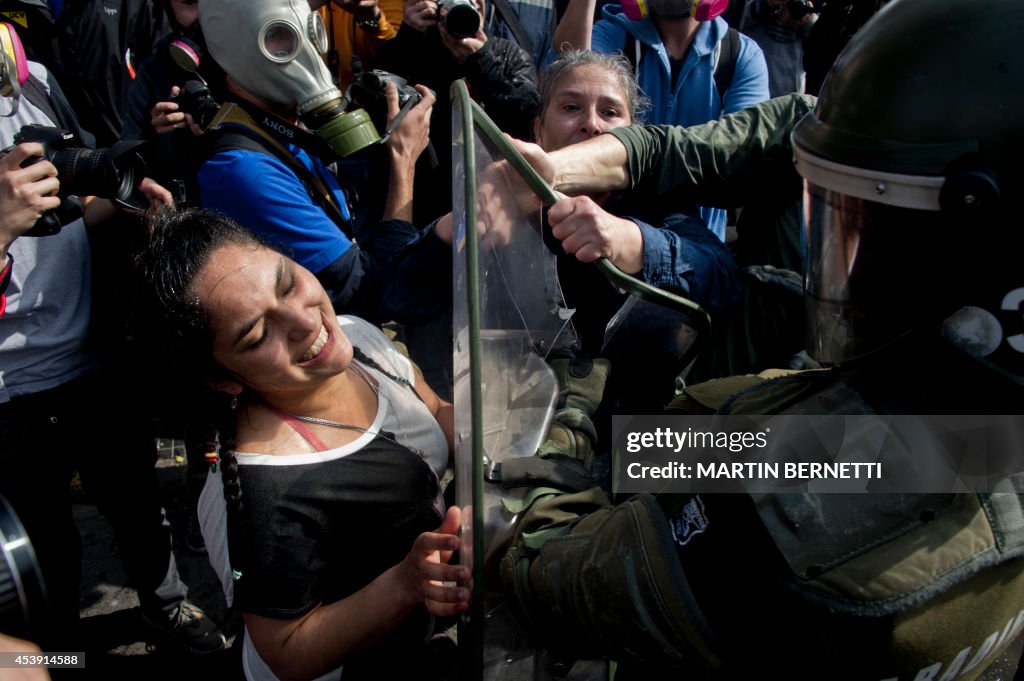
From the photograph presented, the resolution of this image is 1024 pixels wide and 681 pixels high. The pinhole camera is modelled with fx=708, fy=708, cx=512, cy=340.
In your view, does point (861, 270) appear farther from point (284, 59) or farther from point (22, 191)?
point (22, 191)

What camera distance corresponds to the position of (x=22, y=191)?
1859 millimetres

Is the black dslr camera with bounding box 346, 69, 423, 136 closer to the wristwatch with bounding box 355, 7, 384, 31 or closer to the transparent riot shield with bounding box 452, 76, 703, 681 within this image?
the wristwatch with bounding box 355, 7, 384, 31

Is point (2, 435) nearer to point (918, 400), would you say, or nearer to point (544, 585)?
point (544, 585)

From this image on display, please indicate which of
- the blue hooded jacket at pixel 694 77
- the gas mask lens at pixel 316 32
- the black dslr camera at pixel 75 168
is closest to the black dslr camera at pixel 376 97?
the gas mask lens at pixel 316 32

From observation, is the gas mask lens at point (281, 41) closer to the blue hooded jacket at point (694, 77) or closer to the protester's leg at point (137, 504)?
the protester's leg at point (137, 504)

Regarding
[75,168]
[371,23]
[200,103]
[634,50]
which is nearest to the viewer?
[75,168]

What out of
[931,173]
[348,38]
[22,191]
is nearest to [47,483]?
[22,191]

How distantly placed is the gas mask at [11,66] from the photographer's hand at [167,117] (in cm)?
42

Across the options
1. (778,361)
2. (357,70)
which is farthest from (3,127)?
(778,361)

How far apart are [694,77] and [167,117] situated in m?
2.00

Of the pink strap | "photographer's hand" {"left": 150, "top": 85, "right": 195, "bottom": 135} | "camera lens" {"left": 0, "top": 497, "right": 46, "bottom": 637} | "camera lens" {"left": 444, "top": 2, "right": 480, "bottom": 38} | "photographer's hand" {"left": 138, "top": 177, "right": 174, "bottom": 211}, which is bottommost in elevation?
"camera lens" {"left": 0, "top": 497, "right": 46, "bottom": 637}

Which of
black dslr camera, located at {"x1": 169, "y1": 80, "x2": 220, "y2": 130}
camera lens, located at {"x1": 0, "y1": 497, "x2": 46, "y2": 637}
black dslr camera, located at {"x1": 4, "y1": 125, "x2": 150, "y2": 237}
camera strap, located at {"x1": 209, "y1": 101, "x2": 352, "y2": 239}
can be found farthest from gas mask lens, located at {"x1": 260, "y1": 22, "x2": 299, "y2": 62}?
camera lens, located at {"x1": 0, "y1": 497, "x2": 46, "y2": 637}

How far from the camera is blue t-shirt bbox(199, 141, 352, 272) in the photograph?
6.79ft

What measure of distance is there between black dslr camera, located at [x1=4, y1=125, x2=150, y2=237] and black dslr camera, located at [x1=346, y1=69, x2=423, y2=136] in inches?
29.0
